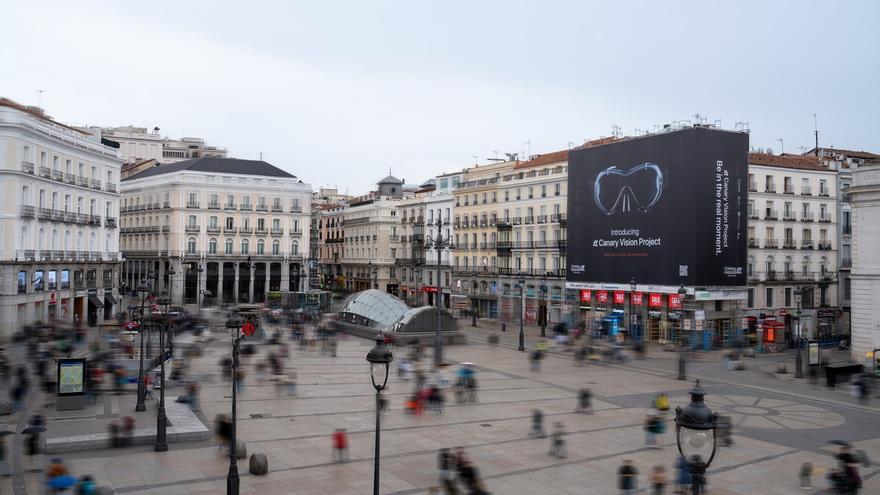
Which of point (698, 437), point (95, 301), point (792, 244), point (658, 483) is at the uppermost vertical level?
point (792, 244)

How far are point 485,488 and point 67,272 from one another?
4568 centimetres

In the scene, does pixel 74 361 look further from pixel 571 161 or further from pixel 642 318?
pixel 571 161

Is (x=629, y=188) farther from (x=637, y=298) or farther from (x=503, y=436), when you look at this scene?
(x=503, y=436)

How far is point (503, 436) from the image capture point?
23547 mm

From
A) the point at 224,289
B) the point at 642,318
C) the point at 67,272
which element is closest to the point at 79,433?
the point at 67,272

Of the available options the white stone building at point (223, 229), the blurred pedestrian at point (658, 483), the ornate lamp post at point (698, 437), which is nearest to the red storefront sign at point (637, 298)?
the blurred pedestrian at point (658, 483)

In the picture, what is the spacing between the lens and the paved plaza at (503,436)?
18594 millimetres

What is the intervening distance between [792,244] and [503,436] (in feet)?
133

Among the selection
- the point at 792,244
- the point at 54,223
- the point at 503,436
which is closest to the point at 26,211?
the point at 54,223

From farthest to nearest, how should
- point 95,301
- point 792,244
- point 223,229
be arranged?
point 223,229 → point 95,301 → point 792,244

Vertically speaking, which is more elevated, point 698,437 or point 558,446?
point 698,437

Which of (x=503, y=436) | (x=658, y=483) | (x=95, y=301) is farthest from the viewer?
(x=95, y=301)

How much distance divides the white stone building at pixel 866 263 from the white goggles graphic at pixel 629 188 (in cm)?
1306

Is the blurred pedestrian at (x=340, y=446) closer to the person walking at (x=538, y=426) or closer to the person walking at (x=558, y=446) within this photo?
the person walking at (x=558, y=446)
